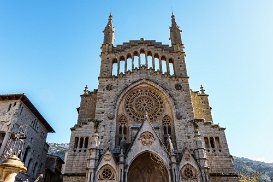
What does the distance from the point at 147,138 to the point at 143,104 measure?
518cm

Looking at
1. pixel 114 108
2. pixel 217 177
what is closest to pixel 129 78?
pixel 114 108

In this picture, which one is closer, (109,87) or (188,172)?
(188,172)

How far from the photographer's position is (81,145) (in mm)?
22406

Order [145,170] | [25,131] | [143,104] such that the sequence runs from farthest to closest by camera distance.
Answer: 1. [143,104]
2. [25,131]
3. [145,170]

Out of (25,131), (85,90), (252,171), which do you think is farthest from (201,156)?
(252,171)

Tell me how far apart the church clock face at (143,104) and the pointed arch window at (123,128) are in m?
0.76

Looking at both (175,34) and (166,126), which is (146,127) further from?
(175,34)

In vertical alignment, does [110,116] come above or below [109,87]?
below

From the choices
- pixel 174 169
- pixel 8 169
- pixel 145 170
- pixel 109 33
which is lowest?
pixel 8 169

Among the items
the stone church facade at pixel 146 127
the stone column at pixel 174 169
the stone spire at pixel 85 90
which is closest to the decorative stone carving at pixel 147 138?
the stone church facade at pixel 146 127

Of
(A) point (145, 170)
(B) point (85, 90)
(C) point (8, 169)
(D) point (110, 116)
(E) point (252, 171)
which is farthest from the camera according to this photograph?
(E) point (252, 171)

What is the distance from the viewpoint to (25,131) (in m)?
23.9

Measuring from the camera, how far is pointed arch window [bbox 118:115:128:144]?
22941 mm

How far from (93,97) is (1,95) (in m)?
9.25
